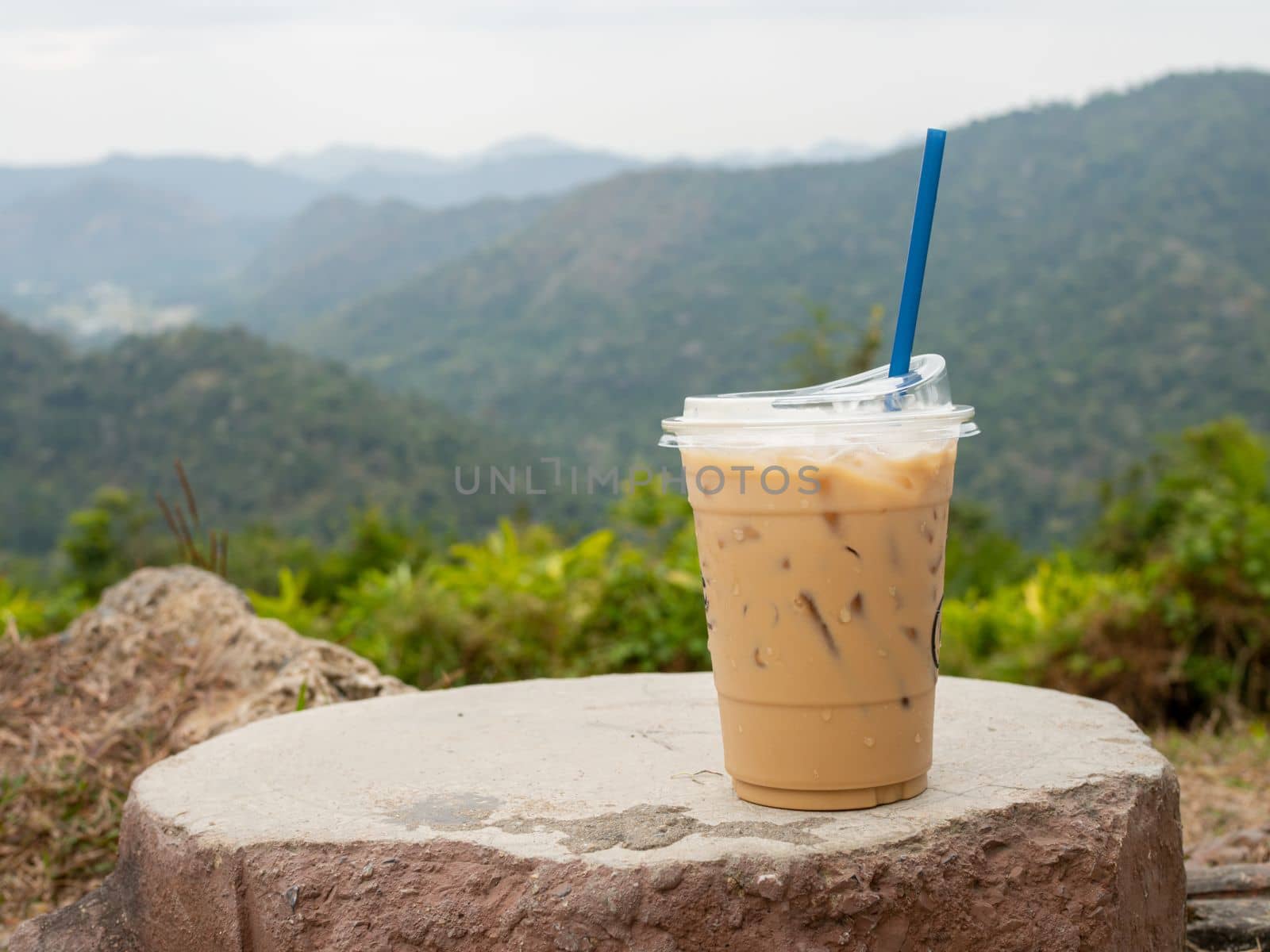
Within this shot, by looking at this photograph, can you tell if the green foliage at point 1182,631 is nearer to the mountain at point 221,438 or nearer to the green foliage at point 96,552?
the green foliage at point 96,552

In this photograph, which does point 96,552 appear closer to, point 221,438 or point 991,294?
point 221,438

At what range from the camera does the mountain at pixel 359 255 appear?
57.9m

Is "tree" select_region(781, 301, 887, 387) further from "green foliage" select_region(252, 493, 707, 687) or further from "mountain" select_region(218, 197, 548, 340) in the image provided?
"mountain" select_region(218, 197, 548, 340)

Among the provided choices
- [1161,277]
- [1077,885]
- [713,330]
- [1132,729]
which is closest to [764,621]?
[1077,885]

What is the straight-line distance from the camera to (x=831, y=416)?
168 centimetres

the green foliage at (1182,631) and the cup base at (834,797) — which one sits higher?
the cup base at (834,797)

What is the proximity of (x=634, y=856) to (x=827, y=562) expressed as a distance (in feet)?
1.64

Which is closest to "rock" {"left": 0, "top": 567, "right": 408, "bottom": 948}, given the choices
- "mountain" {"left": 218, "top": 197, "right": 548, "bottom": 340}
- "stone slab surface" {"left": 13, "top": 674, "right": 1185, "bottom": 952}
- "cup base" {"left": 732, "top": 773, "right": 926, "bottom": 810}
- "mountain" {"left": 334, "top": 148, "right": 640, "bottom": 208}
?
"stone slab surface" {"left": 13, "top": 674, "right": 1185, "bottom": 952}

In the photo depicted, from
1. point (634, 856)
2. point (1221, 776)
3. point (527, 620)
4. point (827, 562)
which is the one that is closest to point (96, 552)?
point (527, 620)

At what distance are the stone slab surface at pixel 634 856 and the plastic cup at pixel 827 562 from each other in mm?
132

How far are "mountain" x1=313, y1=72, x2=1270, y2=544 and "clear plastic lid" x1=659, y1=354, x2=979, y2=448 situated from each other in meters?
18.8

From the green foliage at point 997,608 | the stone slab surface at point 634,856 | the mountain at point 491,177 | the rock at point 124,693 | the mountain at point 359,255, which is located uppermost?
the mountain at point 491,177

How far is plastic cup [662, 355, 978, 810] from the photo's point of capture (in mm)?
1682

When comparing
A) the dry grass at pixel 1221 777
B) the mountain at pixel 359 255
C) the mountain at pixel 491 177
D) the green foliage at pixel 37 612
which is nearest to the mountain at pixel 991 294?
the mountain at pixel 359 255
